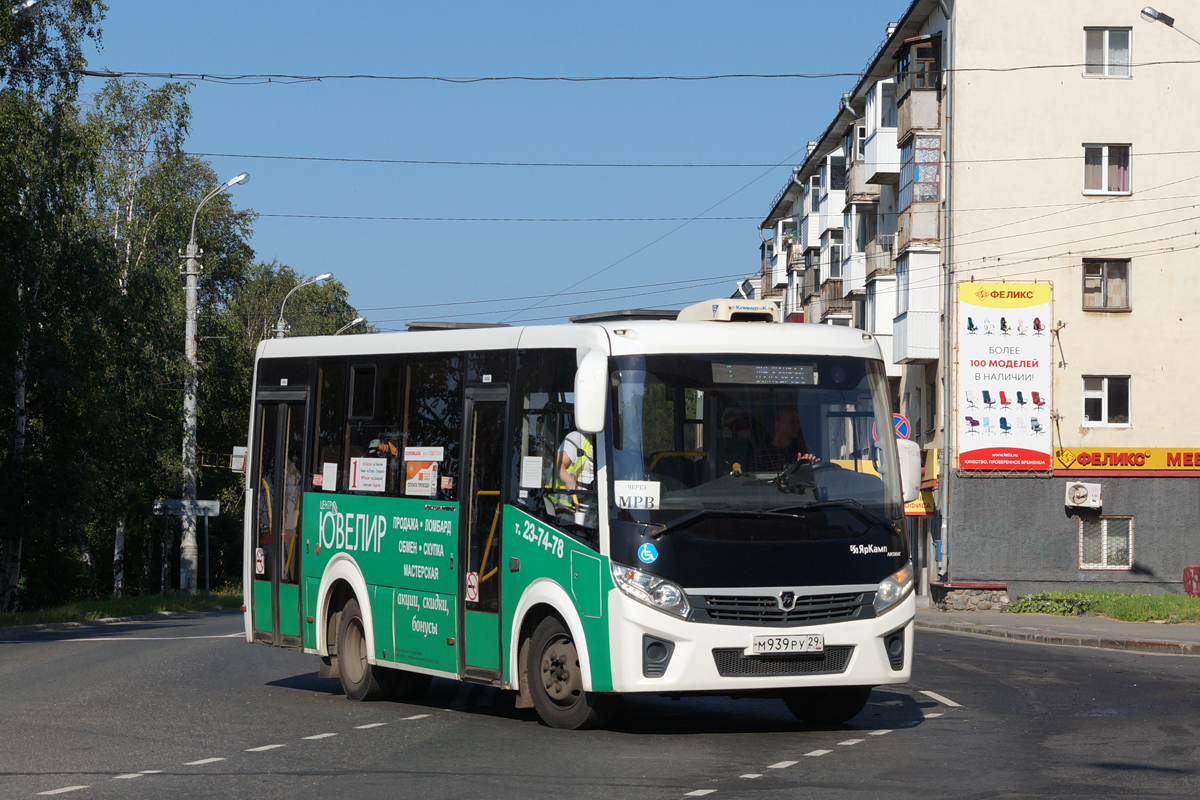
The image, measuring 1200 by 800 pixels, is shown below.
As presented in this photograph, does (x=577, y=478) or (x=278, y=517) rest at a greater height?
(x=577, y=478)

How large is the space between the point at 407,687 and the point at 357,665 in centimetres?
47

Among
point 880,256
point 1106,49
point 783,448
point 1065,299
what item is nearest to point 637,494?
point 783,448

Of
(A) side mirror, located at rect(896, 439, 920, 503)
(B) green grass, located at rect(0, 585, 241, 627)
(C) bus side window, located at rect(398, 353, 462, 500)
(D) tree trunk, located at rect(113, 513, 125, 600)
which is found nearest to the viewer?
(A) side mirror, located at rect(896, 439, 920, 503)

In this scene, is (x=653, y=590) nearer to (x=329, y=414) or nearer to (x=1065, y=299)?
(x=329, y=414)

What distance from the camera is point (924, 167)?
4412cm

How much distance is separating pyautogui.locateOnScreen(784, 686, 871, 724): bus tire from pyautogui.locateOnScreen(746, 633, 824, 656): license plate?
777mm

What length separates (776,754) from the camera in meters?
10.4

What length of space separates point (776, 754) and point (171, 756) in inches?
146

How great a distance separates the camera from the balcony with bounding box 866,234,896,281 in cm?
4956

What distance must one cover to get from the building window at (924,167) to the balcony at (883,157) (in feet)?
12.5

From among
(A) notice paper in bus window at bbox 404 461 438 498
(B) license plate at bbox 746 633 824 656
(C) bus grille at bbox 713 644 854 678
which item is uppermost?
(A) notice paper in bus window at bbox 404 461 438 498

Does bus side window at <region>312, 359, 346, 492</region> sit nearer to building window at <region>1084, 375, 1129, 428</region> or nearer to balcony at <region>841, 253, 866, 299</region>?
building window at <region>1084, 375, 1129, 428</region>

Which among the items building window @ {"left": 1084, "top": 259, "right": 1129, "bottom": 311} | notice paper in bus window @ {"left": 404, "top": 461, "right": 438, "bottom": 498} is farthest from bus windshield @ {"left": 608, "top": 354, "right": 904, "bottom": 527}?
building window @ {"left": 1084, "top": 259, "right": 1129, "bottom": 311}

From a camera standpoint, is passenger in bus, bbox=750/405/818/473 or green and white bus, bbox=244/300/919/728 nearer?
green and white bus, bbox=244/300/919/728
